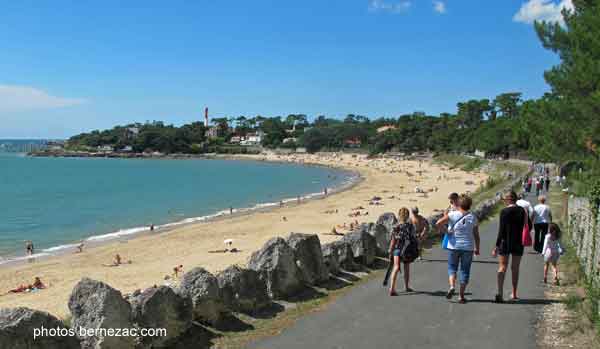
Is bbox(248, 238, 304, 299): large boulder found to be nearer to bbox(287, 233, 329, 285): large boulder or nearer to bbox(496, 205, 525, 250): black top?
bbox(287, 233, 329, 285): large boulder

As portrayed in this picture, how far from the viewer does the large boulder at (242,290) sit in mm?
7055

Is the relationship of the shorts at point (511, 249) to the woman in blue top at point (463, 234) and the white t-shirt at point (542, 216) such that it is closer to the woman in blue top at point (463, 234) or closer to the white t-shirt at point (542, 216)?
the woman in blue top at point (463, 234)

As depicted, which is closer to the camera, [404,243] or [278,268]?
[278,268]

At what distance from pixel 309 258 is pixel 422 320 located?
8.02 feet

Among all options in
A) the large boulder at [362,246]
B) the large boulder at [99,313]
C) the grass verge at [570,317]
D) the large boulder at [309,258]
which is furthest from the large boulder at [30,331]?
the large boulder at [362,246]

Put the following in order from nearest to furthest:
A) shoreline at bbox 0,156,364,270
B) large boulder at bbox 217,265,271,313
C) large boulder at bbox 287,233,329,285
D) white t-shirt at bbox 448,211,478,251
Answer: large boulder at bbox 217,265,271,313 → white t-shirt at bbox 448,211,478,251 → large boulder at bbox 287,233,329,285 → shoreline at bbox 0,156,364,270

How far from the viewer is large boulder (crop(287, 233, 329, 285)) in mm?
8617

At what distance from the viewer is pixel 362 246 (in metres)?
10.4

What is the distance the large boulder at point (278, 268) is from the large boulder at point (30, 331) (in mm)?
3319

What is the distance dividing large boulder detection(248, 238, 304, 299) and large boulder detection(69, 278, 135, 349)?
2598 millimetres

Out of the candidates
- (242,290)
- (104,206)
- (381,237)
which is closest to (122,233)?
(104,206)

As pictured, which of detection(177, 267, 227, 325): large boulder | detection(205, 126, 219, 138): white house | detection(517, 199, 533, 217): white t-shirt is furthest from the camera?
detection(205, 126, 219, 138): white house

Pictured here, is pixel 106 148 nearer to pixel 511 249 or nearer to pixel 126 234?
pixel 126 234

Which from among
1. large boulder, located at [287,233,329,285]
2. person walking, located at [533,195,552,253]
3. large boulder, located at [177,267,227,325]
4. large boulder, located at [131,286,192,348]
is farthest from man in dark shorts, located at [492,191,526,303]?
large boulder, located at [131,286,192,348]
